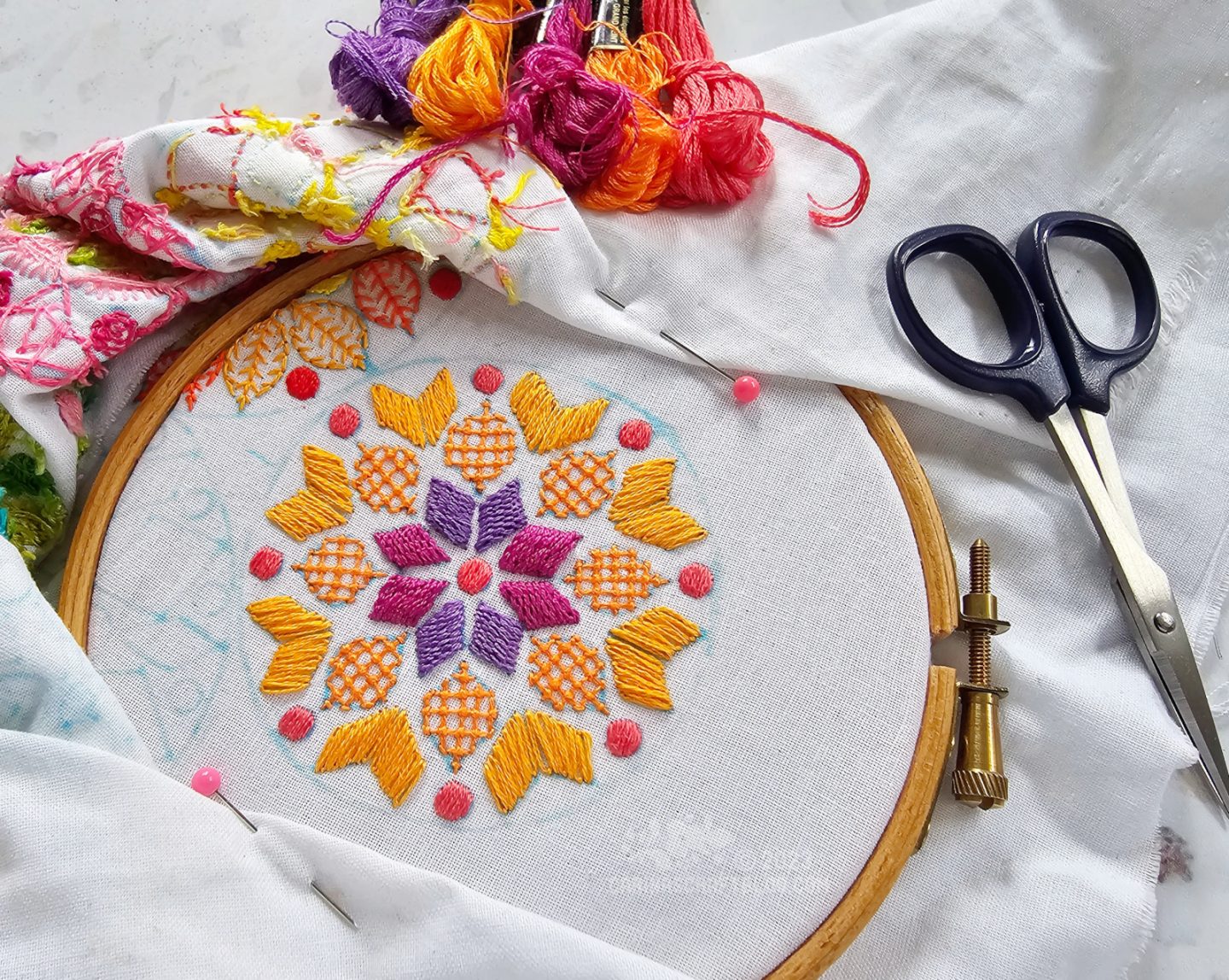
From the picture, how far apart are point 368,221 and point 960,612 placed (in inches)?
22.7

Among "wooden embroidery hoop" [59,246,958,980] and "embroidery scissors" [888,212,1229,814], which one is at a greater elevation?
"embroidery scissors" [888,212,1229,814]

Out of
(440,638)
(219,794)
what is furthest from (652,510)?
(219,794)

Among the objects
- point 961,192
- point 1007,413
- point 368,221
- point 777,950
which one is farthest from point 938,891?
point 368,221

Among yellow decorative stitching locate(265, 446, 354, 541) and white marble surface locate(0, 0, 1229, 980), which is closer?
yellow decorative stitching locate(265, 446, 354, 541)

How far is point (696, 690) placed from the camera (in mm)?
775

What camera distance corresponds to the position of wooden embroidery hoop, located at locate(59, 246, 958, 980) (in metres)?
0.74

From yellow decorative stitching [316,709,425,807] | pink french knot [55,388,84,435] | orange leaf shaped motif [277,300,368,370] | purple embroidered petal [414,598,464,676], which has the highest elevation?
orange leaf shaped motif [277,300,368,370]

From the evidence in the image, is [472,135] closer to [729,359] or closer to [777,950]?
[729,359]

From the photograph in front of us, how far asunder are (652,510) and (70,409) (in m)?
0.49

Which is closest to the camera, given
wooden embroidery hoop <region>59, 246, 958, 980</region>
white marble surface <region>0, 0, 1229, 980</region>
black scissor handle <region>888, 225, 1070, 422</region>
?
wooden embroidery hoop <region>59, 246, 958, 980</region>

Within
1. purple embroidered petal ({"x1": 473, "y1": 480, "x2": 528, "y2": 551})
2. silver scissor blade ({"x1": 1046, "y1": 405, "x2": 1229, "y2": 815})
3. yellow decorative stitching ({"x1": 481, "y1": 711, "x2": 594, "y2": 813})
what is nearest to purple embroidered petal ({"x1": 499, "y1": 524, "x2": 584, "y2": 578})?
purple embroidered petal ({"x1": 473, "y1": 480, "x2": 528, "y2": 551})

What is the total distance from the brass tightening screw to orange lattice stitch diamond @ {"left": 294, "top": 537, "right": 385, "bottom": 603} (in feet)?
1.56

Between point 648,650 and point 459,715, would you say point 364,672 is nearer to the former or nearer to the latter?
point 459,715

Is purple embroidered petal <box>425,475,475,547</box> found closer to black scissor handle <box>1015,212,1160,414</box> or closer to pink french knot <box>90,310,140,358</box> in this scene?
pink french knot <box>90,310,140,358</box>
